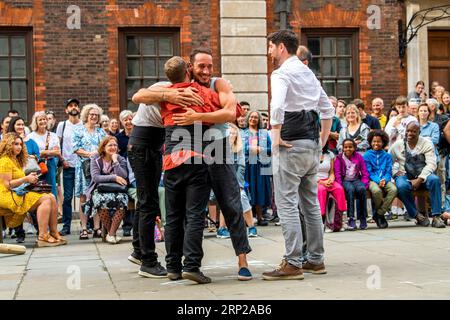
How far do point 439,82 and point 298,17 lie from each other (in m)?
3.32

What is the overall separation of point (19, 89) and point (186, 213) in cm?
1068

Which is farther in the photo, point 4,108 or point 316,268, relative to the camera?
point 4,108

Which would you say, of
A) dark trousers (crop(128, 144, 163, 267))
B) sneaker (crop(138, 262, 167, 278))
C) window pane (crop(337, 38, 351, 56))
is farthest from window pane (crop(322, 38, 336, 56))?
sneaker (crop(138, 262, 167, 278))

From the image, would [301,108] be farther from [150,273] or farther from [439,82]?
[439,82]

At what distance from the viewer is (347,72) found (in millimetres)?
19062

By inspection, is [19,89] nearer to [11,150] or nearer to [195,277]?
[11,150]

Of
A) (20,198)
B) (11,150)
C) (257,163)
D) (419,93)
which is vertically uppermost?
(419,93)

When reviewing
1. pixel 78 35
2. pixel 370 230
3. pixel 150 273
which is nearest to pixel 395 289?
pixel 150 273

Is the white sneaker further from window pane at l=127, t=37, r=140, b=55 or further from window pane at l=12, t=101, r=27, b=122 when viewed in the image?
window pane at l=127, t=37, r=140, b=55

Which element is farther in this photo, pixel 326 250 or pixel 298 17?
pixel 298 17

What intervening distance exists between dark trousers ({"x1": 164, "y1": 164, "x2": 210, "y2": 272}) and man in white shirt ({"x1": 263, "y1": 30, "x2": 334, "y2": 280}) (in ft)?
2.15

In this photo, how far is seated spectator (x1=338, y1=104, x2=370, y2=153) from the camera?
45.9 ft

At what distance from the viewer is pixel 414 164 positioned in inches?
532

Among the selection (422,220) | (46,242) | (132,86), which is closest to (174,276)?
(46,242)
